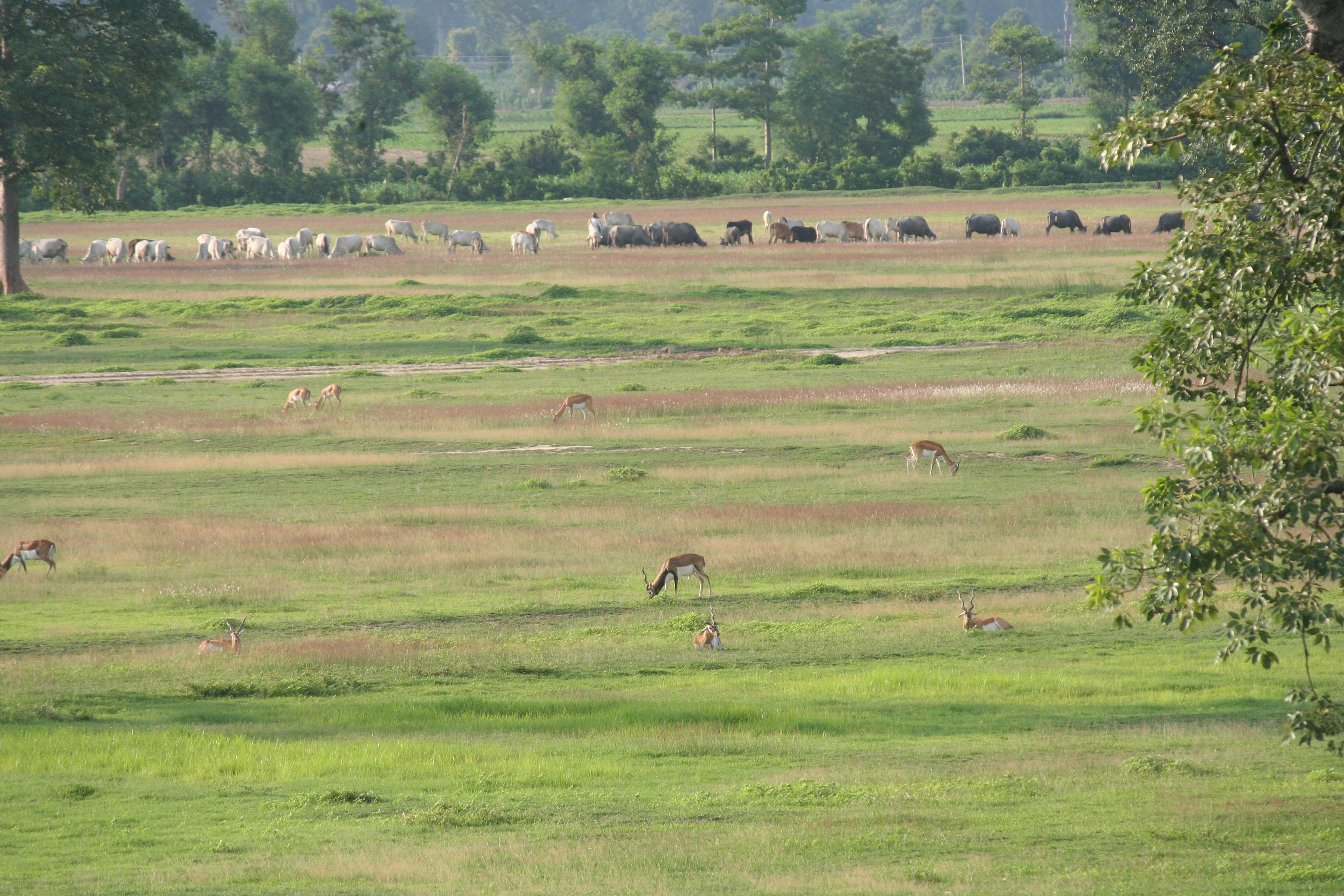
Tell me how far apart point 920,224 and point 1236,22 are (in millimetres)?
40067

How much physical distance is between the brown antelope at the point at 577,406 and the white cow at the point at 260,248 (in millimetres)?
45744

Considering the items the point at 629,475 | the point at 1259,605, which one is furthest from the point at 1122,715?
the point at 629,475

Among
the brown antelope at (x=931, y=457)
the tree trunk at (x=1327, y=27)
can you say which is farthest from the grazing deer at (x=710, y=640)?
the brown antelope at (x=931, y=457)

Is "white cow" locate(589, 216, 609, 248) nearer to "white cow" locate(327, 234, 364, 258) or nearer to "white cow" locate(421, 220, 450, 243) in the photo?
"white cow" locate(421, 220, 450, 243)

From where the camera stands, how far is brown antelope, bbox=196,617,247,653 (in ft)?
50.2

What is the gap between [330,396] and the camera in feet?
110

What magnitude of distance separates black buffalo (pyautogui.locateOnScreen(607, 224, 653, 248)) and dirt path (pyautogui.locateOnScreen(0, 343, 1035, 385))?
3227 cm

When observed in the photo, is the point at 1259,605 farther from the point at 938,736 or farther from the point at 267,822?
the point at 267,822

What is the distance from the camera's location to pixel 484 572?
19.3 m

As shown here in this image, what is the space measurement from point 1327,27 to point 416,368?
114ft

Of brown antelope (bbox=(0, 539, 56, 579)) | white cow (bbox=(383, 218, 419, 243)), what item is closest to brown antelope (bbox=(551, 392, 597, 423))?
brown antelope (bbox=(0, 539, 56, 579))

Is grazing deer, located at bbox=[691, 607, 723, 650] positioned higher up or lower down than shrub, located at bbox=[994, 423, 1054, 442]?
lower down

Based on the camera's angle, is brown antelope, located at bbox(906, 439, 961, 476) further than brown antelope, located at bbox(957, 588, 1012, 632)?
Yes

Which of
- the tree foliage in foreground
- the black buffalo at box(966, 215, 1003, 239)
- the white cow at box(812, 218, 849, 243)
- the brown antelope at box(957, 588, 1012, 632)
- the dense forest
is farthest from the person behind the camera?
the dense forest
